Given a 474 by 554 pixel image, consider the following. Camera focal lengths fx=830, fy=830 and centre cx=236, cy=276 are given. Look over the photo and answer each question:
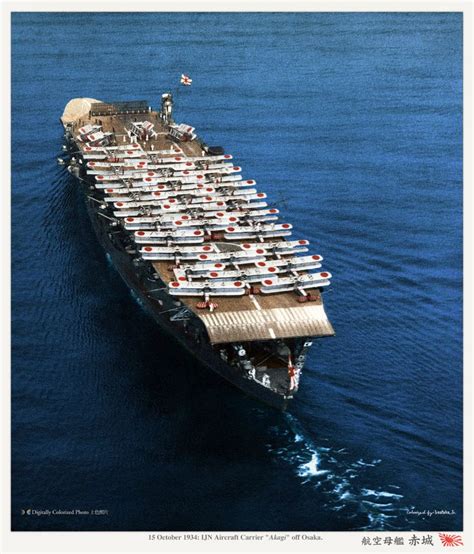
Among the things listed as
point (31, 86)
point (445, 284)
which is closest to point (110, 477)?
point (445, 284)

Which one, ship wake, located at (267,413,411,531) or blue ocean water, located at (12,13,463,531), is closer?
ship wake, located at (267,413,411,531)

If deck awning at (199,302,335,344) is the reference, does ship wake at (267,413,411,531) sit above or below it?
below

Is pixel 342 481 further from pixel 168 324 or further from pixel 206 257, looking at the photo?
pixel 206 257

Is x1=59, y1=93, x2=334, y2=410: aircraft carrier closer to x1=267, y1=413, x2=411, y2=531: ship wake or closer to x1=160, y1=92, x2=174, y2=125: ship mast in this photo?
x1=267, y1=413, x2=411, y2=531: ship wake

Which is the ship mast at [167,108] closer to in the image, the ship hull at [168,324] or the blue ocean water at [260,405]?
the blue ocean water at [260,405]

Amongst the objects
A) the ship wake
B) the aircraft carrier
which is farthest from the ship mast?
the ship wake

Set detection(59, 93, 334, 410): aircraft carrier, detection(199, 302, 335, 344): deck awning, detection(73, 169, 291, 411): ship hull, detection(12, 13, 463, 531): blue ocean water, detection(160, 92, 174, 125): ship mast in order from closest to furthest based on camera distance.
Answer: detection(12, 13, 463, 531): blue ocean water < detection(199, 302, 335, 344): deck awning < detection(73, 169, 291, 411): ship hull < detection(59, 93, 334, 410): aircraft carrier < detection(160, 92, 174, 125): ship mast

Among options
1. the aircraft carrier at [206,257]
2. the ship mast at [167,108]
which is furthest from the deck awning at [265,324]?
the ship mast at [167,108]
